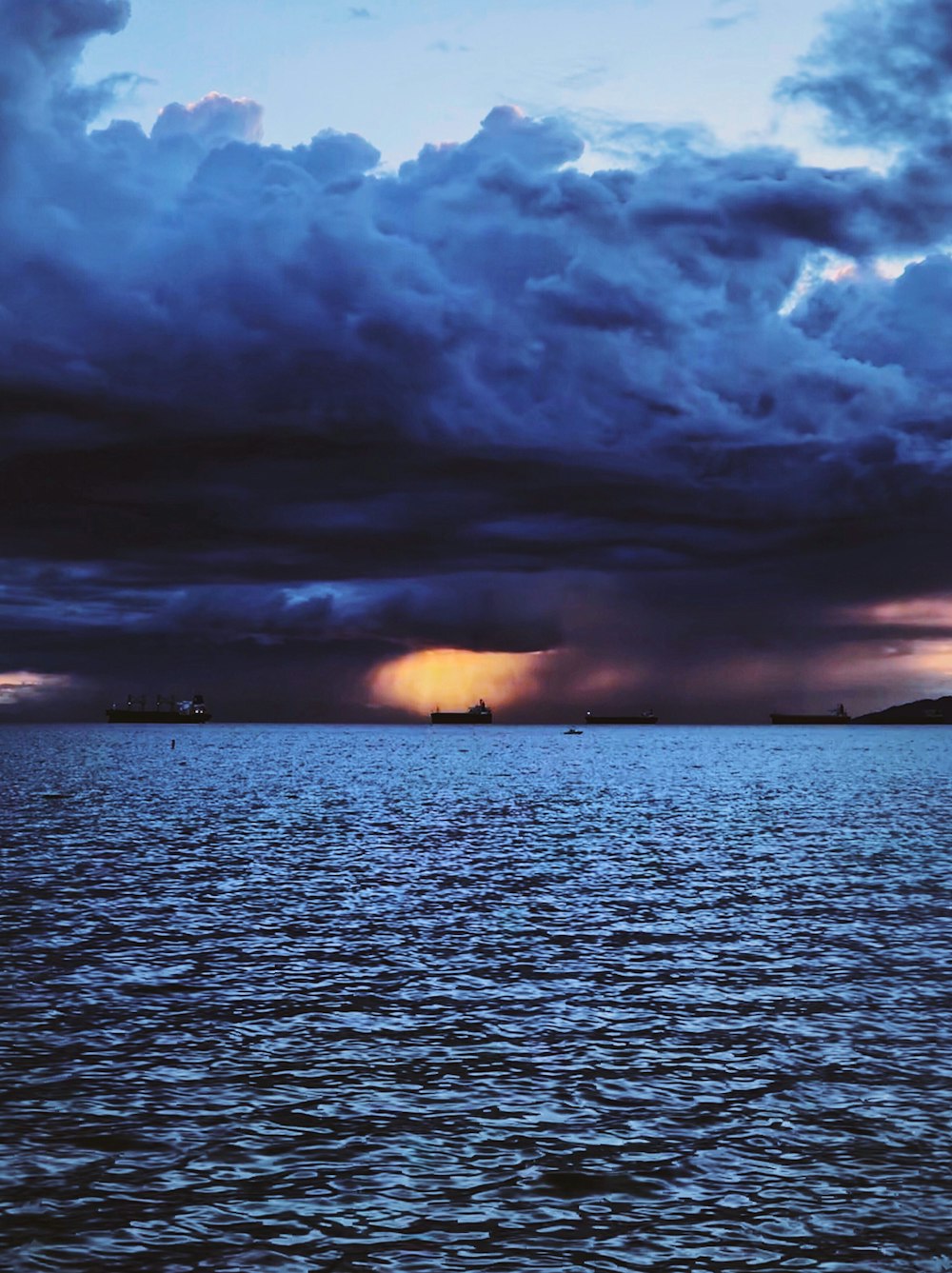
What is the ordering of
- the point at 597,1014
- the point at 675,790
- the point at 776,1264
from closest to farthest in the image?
the point at 776,1264
the point at 597,1014
the point at 675,790

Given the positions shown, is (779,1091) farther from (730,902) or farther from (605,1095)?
(730,902)

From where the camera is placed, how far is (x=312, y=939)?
45000mm

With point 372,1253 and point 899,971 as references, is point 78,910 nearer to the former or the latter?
point 899,971

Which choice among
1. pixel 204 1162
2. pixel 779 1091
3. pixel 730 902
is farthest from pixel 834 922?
pixel 204 1162

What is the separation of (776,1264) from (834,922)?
3299 centimetres

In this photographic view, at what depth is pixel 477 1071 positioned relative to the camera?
27.2 meters

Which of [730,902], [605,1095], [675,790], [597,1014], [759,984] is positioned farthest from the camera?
[675,790]

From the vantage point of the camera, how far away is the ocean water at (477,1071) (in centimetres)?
1847

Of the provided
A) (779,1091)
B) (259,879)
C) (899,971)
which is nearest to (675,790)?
(259,879)

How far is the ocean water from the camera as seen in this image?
1847 centimetres

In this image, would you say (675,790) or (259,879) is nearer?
(259,879)

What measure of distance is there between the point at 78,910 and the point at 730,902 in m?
26.3

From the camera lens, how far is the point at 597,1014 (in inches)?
1297

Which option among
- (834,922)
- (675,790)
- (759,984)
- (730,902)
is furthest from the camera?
(675,790)
